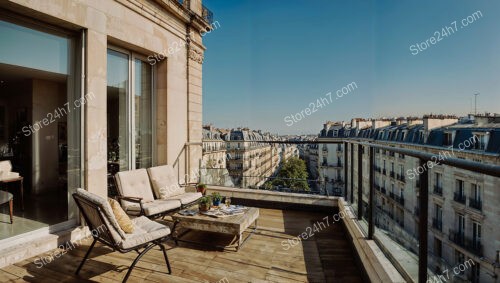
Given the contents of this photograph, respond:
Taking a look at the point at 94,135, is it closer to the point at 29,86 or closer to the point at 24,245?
the point at 24,245

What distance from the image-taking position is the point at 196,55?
6.12 meters

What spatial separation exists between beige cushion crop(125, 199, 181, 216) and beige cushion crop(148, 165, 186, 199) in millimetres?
442

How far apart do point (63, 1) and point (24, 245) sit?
2.98 metres

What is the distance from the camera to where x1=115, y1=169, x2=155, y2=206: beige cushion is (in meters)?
3.90

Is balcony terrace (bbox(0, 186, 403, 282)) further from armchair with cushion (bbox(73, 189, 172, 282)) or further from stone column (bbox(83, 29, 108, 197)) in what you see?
stone column (bbox(83, 29, 108, 197))

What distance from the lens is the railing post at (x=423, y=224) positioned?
5.30ft

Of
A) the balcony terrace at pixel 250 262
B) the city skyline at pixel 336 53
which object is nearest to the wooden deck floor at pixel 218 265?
the balcony terrace at pixel 250 262

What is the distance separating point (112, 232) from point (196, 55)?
4.67 m

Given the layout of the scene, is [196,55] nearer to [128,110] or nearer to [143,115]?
[143,115]

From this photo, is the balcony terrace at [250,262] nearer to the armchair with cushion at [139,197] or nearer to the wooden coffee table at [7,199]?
the armchair with cushion at [139,197]

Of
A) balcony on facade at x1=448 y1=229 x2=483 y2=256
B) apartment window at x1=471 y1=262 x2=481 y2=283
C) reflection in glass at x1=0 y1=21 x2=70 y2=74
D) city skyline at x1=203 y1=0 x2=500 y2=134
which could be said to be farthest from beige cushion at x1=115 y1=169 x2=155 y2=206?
balcony on facade at x1=448 y1=229 x2=483 y2=256

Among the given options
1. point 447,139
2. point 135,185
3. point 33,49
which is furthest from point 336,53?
point 33,49

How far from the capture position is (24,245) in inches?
116

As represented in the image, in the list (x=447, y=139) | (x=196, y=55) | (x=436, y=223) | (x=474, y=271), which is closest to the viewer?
(x=474, y=271)
